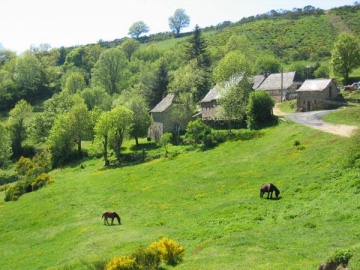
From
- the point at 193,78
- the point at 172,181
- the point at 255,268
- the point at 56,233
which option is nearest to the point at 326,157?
the point at 172,181

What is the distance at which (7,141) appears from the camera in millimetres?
82562

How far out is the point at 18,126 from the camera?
317 feet

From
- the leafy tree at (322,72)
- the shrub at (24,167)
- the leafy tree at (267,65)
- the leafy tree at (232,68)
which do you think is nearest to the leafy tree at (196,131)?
the leafy tree at (232,68)

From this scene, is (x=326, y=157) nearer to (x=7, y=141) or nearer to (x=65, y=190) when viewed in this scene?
(x=65, y=190)

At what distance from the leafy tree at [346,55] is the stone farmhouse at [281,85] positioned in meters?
10.5

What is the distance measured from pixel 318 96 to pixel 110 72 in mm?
78228

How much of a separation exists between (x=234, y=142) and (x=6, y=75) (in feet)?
359

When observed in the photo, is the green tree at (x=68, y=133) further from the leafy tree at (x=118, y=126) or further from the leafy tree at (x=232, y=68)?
the leafy tree at (x=232, y=68)

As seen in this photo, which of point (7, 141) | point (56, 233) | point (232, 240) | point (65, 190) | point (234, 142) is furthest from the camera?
point (7, 141)

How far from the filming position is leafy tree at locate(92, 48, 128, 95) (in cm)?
13052

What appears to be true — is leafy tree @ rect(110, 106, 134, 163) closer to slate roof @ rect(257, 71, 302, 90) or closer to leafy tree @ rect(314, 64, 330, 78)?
slate roof @ rect(257, 71, 302, 90)

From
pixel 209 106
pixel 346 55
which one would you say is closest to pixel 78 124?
pixel 209 106

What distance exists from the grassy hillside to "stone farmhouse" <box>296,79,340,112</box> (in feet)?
50.3

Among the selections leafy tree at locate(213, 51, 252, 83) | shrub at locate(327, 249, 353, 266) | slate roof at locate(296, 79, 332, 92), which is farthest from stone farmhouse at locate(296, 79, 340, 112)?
shrub at locate(327, 249, 353, 266)
